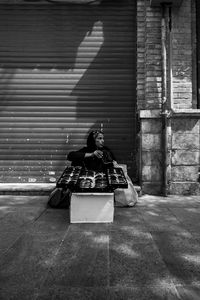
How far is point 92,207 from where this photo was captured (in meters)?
3.81

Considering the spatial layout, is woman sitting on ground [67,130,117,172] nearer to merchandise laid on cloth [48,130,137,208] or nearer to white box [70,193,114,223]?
merchandise laid on cloth [48,130,137,208]

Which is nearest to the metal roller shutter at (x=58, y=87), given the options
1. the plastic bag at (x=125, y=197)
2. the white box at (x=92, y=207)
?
the plastic bag at (x=125, y=197)

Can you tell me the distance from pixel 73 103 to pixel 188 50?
3.11 meters

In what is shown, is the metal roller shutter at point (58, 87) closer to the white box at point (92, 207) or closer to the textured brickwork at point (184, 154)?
the textured brickwork at point (184, 154)

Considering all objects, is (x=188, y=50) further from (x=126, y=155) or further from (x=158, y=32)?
(x=126, y=155)

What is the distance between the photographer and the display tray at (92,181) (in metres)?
3.72

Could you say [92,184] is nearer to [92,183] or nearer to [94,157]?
[92,183]

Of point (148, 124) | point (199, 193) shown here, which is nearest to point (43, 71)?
point (148, 124)

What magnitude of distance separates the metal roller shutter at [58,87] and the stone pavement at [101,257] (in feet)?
7.32

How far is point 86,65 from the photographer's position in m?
6.40

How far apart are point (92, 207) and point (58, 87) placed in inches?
146

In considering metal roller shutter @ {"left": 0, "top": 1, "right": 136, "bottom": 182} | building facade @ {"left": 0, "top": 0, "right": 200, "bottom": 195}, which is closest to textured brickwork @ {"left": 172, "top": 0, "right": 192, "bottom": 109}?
building facade @ {"left": 0, "top": 0, "right": 200, "bottom": 195}

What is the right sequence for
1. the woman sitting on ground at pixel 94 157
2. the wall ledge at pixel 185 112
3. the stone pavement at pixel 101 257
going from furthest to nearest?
the wall ledge at pixel 185 112
the woman sitting on ground at pixel 94 157
the stone pavement at pixel 101 257

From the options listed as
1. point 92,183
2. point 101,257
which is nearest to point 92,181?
point 92,183
